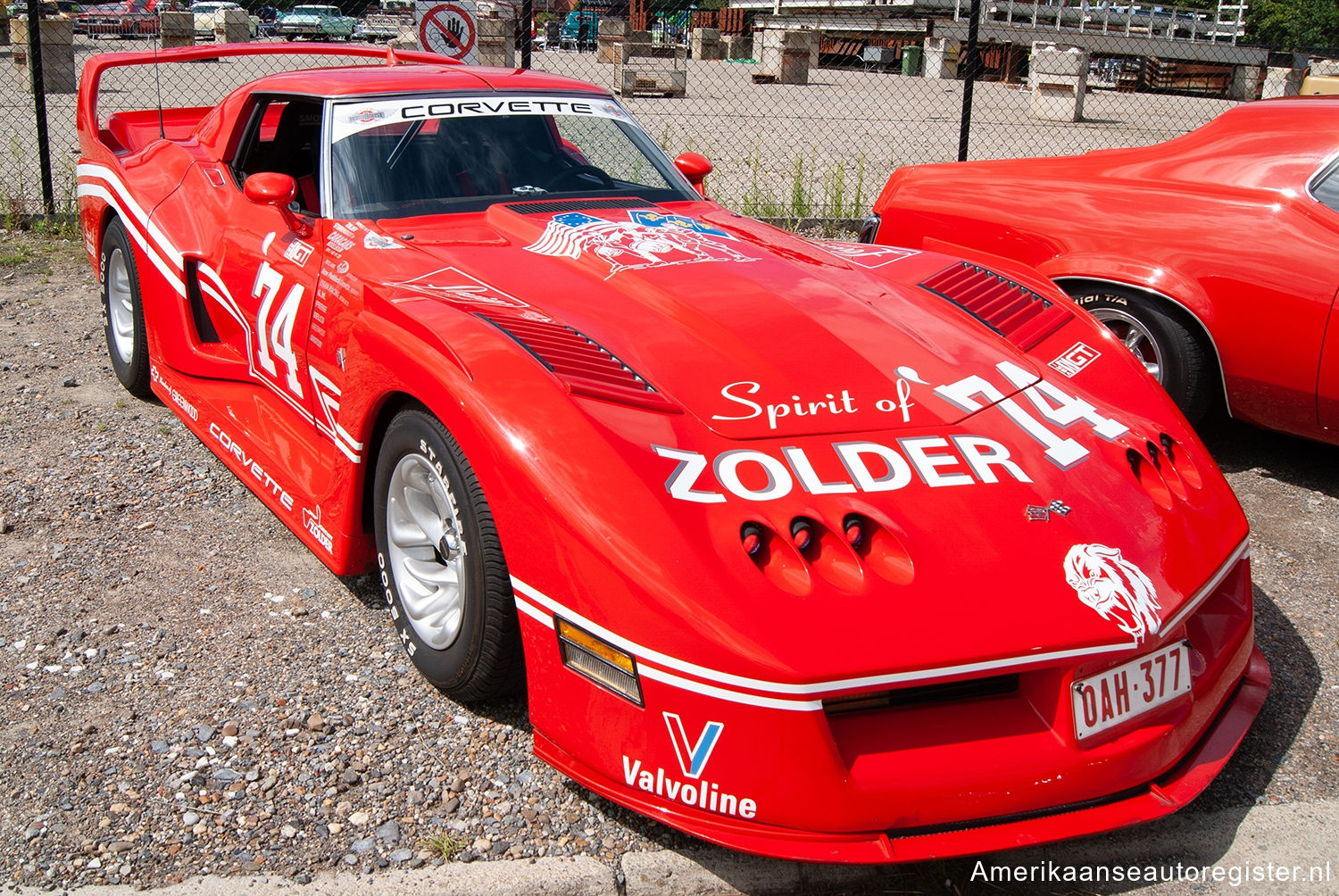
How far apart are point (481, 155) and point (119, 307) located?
84.9 inches

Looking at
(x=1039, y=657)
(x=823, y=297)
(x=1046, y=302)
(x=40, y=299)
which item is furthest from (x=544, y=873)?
(x=40, y=299)

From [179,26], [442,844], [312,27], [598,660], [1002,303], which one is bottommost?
[442,844]

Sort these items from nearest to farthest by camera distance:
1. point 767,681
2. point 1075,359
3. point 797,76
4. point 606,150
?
point 767,681 < point 1075,359 < point 606,150 < point 797,76

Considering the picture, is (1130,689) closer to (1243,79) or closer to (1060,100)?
(1060,100)

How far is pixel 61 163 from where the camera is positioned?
9344 mm

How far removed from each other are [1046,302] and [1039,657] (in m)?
1.76

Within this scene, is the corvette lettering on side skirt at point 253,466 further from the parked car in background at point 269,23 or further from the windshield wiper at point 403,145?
the parked car in background at point 269,23

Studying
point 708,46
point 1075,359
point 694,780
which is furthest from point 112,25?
point 708,46

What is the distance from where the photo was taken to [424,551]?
2.85 metres

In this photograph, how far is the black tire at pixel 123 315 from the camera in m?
4.60

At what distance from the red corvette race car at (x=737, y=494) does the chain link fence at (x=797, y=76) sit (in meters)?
2.95

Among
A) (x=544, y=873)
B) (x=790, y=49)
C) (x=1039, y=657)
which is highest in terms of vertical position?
(x=790, y=49)

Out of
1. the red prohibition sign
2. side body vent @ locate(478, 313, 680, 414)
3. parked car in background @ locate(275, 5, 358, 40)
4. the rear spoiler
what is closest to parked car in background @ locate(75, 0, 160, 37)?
parked car in background @ locate(275, 5, 358, 40)

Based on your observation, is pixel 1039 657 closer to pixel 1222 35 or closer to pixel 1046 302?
pixel 1046 302
